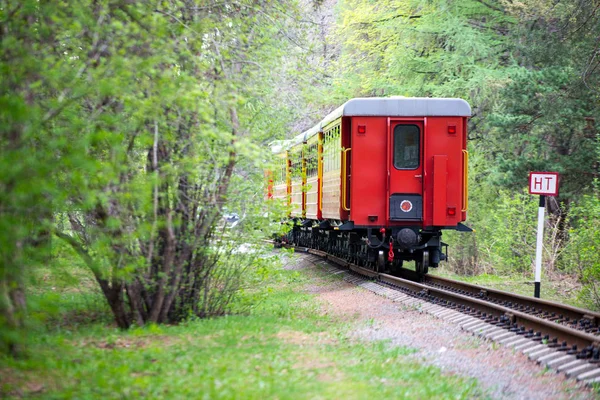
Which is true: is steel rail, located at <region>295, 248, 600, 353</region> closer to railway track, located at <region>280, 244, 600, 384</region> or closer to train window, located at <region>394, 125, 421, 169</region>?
railway track, located at <region>280, 244, 600, 384</region>

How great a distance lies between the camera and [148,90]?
320 inches

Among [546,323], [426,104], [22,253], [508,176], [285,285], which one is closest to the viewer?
[22,253]

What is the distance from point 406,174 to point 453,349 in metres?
7.38

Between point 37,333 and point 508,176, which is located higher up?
point 508,176

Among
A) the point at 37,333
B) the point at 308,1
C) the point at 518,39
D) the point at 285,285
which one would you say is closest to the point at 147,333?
the point at 37,333

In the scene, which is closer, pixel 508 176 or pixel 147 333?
pixel 147 333

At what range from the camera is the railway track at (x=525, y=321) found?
7.82m

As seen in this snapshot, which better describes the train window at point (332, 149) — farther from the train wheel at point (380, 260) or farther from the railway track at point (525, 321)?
the railway track at point (525, 321)

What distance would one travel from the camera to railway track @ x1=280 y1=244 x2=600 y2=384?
7.82m

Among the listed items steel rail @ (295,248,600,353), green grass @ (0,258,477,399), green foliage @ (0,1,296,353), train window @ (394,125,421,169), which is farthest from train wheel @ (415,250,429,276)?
green grass @ (0,258,477,399)

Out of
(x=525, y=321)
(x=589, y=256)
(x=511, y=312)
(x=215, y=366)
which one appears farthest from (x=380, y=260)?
(x=215, y=366)

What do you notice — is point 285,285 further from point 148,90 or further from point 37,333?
point 148,90

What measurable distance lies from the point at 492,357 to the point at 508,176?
53.3 feet

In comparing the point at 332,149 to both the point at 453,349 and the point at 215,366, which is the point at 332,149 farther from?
the point at 215,366
